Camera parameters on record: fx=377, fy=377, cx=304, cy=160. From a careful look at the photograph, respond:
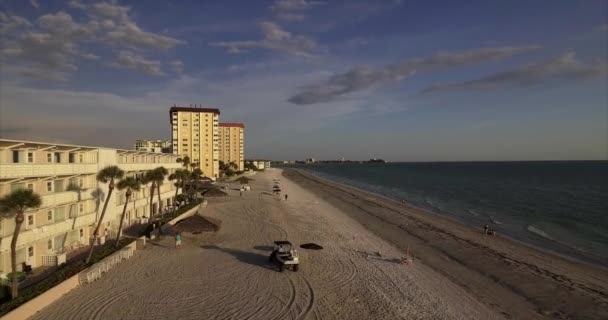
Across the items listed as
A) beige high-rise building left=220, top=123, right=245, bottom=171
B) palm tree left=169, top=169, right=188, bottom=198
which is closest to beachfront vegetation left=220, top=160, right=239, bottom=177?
beige high-rise building left=220, top=123, right=245, bottom=171

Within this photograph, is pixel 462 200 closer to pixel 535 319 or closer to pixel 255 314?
pixel 535 319

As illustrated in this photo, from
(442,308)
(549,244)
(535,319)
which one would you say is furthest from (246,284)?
(549,244)

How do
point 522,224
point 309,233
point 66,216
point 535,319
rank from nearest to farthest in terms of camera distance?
point 535,319, point 66,216, point 309,233, point 522,224

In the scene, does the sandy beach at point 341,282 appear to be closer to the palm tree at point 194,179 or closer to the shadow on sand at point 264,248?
Result: the shadow on sand at point 264,248

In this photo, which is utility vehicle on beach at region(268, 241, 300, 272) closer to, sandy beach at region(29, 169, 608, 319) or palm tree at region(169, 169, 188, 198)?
sandy beach at region(29, 169, 608, 319)

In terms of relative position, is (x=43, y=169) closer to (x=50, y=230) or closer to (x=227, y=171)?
(x=50, y=230)

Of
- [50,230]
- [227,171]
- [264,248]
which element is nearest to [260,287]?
[264,248]
